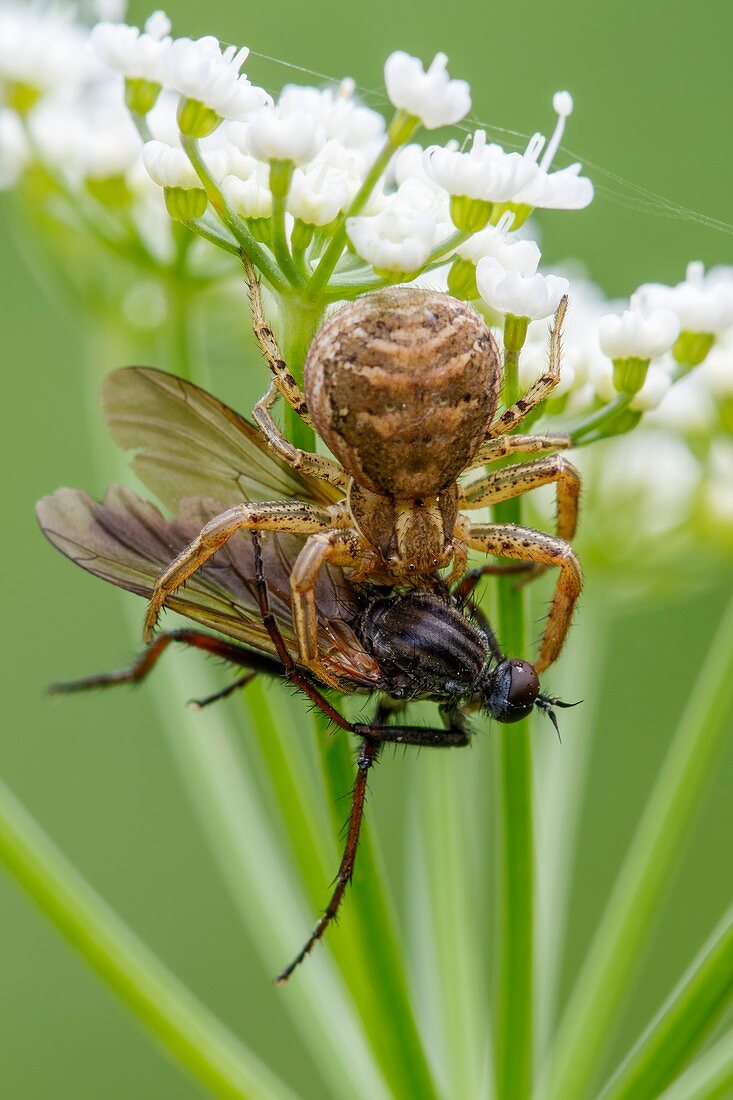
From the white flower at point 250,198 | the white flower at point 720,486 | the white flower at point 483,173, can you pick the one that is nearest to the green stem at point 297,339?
the white flower at point 250,198

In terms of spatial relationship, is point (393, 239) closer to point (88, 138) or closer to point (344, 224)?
point (344, 224)

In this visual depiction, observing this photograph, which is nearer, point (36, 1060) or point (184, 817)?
point (36, 1060)

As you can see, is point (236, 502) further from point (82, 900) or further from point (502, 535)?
point (82, 900)

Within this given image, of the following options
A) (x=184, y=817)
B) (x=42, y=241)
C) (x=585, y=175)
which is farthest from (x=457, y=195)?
(x=184, y=817)

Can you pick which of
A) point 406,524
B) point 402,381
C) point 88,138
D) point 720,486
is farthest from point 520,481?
point 88,138

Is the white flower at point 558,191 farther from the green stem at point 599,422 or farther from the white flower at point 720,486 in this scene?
the white flower at point 720,486
